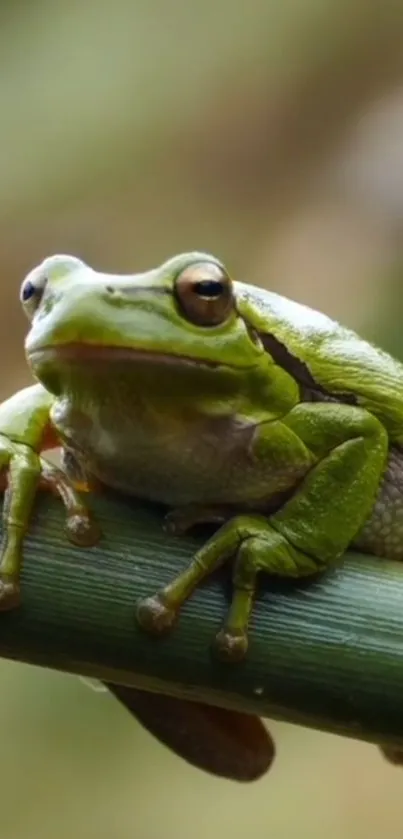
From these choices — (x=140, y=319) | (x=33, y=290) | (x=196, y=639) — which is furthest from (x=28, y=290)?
(x=196, y=639)

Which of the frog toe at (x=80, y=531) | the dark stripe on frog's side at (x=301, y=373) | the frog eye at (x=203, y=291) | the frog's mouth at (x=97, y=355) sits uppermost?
the frog eye at (x=203, y=291)

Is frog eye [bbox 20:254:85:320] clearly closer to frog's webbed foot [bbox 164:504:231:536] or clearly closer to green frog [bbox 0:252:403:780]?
green frog [bbox 0:252:403:780]

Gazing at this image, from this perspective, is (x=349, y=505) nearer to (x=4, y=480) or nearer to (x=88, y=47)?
(x=4, y=480)

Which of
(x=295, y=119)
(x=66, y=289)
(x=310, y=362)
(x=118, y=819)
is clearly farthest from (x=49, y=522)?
(x=295, y=119)

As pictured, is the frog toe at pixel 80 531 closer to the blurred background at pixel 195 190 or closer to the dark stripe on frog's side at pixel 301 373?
the dark stripe on frog's side at pixel 301 373

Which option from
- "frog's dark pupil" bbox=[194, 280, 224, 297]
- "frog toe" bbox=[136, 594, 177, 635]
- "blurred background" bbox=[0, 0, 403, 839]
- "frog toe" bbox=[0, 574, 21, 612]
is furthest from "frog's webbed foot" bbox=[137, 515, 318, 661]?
"blurred background" bbox=[0, 0, 403, 839]

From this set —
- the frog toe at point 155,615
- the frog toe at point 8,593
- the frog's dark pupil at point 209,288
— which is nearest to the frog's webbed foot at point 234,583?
the frog toe at point 155,615
